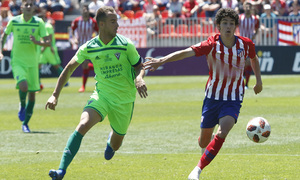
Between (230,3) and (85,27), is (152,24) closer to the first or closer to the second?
(230,3)

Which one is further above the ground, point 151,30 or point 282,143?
point 282,143

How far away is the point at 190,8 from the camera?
28.0 metres

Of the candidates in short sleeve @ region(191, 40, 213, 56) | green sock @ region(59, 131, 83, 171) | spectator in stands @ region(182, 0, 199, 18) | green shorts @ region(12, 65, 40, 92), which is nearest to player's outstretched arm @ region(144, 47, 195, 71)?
short sleeve @ region(191, 40, 213, 56)

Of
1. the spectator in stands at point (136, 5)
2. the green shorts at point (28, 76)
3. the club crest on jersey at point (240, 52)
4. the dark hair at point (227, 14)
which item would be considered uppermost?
the dark hair at point (227, 14)

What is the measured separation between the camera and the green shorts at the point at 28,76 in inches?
509

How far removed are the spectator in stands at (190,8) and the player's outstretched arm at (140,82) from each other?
19.8 meters

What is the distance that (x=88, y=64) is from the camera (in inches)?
835

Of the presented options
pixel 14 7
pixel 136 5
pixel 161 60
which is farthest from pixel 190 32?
pixel 161 60

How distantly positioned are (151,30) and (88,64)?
5.99 metres

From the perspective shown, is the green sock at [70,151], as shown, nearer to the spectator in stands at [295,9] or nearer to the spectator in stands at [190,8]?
the spectator in stands at [295,9]

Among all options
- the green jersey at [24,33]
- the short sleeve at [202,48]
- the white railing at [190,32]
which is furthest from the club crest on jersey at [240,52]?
the white railing at [190,32]

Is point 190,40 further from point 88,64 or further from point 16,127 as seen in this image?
point 16,127

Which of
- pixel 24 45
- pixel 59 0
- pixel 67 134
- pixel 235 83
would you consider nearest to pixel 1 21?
pixel 59 0

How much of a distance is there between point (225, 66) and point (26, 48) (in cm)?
662
